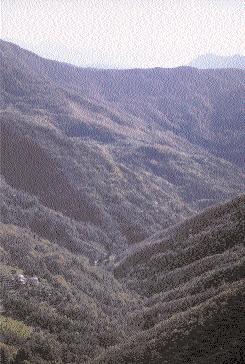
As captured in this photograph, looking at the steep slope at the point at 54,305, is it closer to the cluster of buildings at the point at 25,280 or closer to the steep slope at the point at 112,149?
the cluster of buildings at the point at 25,280

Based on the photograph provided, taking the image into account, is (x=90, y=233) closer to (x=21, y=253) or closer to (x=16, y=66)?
(x=21, y=253)

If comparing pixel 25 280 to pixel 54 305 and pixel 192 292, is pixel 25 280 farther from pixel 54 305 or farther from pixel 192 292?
pixel 192 292

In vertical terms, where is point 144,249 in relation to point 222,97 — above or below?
below

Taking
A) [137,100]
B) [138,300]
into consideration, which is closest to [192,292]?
[138,300]

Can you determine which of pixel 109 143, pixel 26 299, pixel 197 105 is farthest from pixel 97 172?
pixel 197 105

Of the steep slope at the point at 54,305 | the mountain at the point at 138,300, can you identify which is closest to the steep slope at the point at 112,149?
the mountain at the point at 138,300

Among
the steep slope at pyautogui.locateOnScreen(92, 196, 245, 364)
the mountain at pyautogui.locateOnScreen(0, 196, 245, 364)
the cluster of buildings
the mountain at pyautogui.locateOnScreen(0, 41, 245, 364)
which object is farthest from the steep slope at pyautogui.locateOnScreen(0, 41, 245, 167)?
the cluster of buildings
